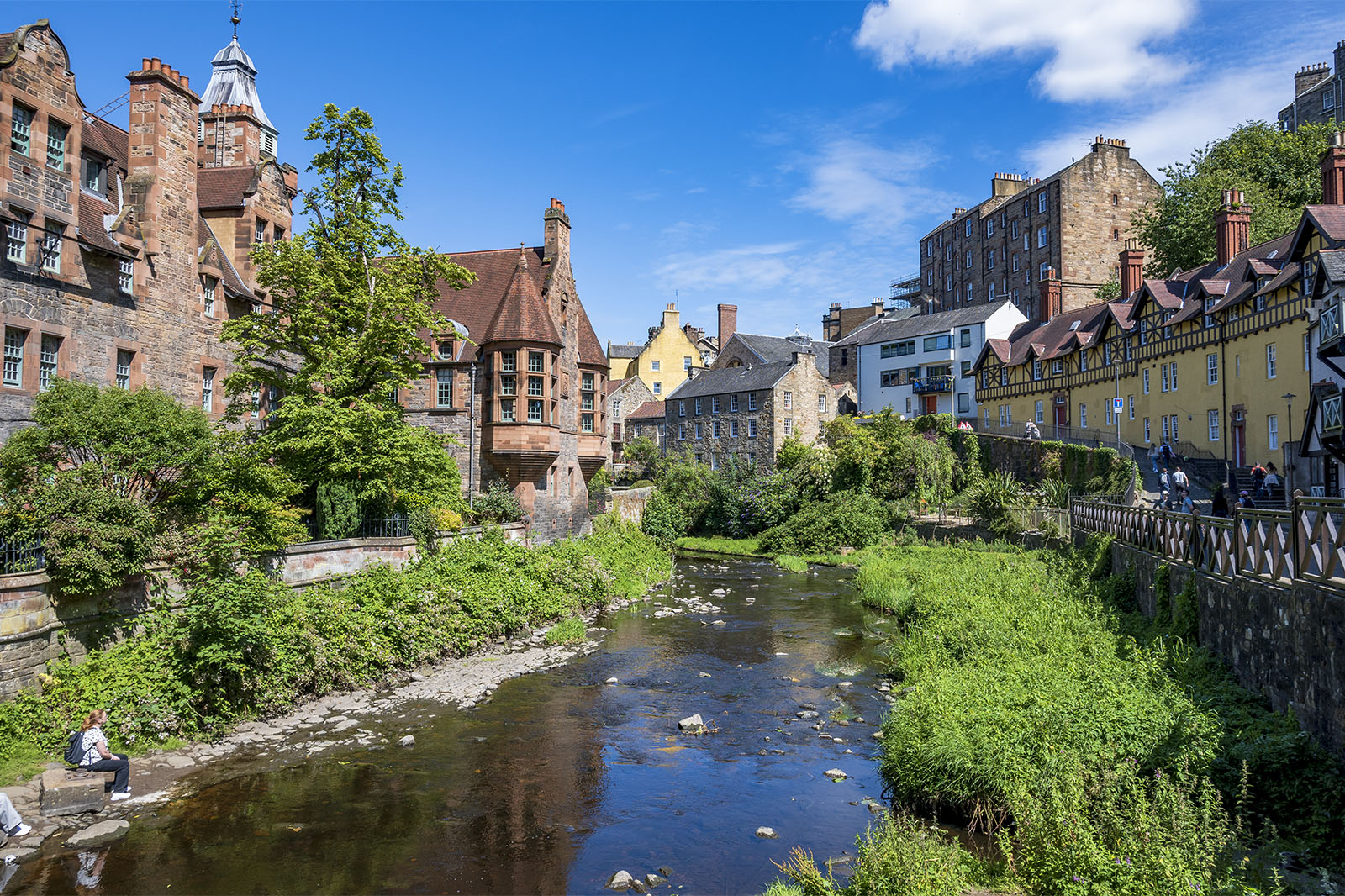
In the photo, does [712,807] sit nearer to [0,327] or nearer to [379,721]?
[379,721]

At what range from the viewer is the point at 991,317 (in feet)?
195

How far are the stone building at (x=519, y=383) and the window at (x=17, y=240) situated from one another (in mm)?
12782

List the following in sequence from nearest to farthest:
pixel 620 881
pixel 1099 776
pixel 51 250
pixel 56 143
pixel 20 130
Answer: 1. pixel 620 881
2. pixel 1099 776
3. pixel 20 130
4. pixel 51 250
5. pixel 56 143

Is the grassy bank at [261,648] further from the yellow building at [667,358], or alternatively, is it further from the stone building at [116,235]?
the yellow building at [667,358]

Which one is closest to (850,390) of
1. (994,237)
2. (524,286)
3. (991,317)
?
(991,317)

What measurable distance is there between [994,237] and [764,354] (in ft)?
83.4

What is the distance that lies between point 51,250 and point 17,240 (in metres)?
0.92

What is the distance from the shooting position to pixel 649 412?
69.5m

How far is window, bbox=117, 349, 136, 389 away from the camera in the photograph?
74.6 feet

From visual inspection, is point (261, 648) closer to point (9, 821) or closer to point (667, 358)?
point (9, 821)

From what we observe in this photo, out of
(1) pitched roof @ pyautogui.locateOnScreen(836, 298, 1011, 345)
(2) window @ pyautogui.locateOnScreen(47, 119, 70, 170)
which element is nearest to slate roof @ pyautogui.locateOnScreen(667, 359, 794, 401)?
(1) pitched roof @ pyautogui.locateOnScreen(836, 298, 1011, 345)

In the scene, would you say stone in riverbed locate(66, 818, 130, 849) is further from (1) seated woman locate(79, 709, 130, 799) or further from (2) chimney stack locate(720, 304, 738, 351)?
(2) chimney stack locate(720, 304, 738, 351)

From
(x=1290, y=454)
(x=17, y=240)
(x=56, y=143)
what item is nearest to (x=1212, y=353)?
(x=1290, y=454)

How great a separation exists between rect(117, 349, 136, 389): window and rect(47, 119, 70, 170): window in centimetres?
490
